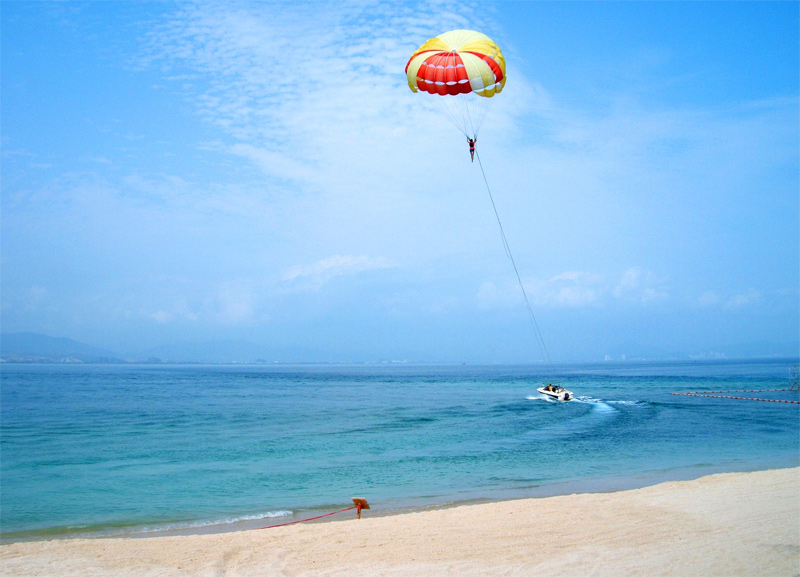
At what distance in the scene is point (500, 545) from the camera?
9.24 meters

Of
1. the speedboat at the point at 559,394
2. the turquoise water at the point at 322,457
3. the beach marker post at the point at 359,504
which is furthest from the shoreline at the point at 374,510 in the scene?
the speedboat at the point at 559,394

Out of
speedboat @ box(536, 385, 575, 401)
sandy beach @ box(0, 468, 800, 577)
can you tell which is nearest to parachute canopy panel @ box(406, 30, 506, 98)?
sandy beach @ box(0, 468, 800, 577)

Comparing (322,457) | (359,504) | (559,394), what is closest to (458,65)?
(359,504)

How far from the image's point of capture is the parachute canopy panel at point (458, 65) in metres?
14.9

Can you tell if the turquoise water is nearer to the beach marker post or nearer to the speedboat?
the beach marker post

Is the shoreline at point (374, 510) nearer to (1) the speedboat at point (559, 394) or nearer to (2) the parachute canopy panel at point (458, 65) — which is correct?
(2) the parachute canopy panel at point (458, 65)

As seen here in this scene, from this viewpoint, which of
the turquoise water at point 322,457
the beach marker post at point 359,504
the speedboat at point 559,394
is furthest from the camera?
the speedboat at point 559,394

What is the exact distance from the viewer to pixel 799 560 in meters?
7.87

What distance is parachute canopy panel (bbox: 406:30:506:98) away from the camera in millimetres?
14914

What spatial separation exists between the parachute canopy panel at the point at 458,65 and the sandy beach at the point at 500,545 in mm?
10829

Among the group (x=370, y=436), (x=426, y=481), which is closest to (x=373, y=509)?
(x=426, y=481)

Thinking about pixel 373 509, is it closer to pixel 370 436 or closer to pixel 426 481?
pixel 426 481

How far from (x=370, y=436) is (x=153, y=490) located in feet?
36.5

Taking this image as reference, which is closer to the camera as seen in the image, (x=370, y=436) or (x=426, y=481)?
(x=426, y=481)
